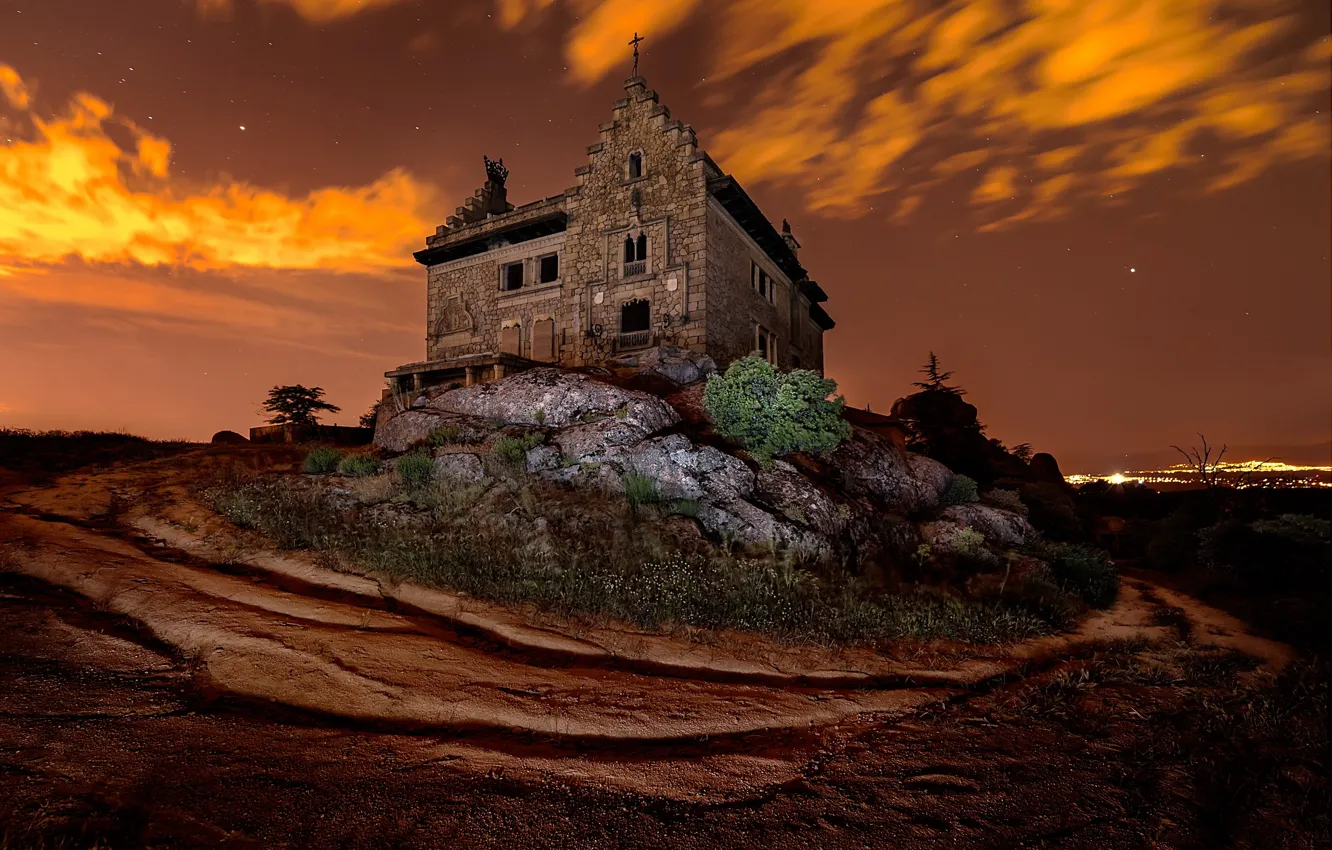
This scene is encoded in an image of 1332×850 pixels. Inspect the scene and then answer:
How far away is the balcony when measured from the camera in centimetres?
2266

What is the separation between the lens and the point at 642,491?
33.1 feet

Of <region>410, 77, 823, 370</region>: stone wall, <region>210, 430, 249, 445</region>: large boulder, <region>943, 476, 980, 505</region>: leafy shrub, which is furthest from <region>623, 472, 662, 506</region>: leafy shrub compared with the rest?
<region>210, 430, 249, 445</region>: large boulder

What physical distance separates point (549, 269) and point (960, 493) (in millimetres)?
20643

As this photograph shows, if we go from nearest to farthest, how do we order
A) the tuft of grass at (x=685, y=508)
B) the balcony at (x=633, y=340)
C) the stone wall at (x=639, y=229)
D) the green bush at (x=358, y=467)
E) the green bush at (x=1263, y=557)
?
the green bush at (x=1263, y=557), the tuft of grass at (x=685, y=508), the green bush at (x=358, y=467), the stone wall at (x=639, y=229), the balcony at (x=633, y=340)

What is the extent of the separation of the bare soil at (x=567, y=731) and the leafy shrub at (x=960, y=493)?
7.00m

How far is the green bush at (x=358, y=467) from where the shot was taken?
465 inches

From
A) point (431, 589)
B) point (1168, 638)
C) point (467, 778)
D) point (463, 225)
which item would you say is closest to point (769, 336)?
point (463, 225)

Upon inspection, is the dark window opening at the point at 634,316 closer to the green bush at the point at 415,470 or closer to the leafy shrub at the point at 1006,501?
the green bush at the point at 415,470

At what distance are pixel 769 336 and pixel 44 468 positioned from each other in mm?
26710

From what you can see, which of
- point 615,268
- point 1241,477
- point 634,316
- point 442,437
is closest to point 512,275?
point 615,268

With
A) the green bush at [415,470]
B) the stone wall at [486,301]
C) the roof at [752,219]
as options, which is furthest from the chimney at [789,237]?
the green bush at [415,470]

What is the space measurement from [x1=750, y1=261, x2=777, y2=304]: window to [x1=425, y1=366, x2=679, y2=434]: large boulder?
49.0 ft

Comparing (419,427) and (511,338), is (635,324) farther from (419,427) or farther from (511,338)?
(419,427)

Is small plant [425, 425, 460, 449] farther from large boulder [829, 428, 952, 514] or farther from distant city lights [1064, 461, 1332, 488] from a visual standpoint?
distant city lights [1064, 461, 1332, 488]
